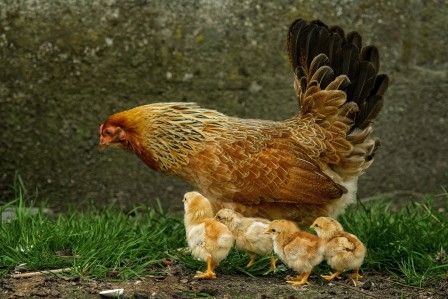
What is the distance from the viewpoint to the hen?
18.7ft

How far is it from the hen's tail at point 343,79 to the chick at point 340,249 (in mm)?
752

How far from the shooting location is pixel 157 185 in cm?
721

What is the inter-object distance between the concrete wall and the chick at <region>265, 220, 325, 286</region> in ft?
6.72

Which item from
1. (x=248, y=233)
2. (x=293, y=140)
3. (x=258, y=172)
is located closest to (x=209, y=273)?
(x=248, y=233)

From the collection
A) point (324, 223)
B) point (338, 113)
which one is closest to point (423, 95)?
point (338, 113)

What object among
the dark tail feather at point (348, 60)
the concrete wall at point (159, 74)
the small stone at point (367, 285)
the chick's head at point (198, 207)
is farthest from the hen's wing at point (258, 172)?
the concrete wall at point (159, 74)

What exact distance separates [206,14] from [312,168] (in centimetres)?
182

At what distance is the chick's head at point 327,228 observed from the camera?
5.33 m

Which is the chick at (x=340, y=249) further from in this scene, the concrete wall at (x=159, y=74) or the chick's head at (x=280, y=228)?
the concrete wall at (x=159, y=74)

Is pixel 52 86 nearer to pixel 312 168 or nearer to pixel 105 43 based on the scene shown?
pixel 105 43

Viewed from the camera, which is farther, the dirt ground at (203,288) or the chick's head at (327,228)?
the chick's head at (327,228)

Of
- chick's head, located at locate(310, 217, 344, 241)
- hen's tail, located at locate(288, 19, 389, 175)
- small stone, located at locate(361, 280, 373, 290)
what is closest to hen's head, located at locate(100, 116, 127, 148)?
hen's tail, located at locate(288, 19, 389, 175)

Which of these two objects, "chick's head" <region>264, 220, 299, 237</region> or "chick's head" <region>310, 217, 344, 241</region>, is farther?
"chick's head" <region>310, 217, 344, 241</region>

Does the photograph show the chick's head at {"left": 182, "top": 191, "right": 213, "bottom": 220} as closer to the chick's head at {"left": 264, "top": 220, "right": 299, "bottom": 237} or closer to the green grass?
the green grass
